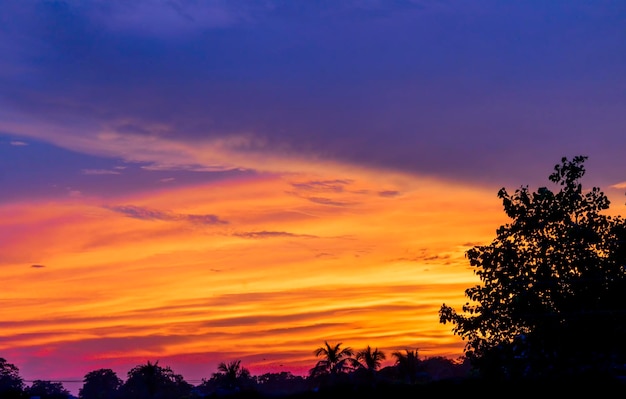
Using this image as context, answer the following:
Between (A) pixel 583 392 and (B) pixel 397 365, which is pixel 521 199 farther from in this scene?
(B) pixel 397 365

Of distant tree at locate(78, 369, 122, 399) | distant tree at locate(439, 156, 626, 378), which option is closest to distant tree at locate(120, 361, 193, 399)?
distant tree at locate(78, 369, 122, 399)

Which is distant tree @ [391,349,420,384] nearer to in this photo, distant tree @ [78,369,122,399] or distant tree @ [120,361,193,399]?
distant tree @ [120,361,193,399]

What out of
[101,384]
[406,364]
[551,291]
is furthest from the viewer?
[101,384]

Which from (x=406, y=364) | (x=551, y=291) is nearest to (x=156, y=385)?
(x=406, y=364)

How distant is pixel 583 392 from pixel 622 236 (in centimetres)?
2689

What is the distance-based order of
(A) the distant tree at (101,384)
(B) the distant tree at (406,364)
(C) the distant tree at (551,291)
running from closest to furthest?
(C) the distant tree at (551,291), (B) the distant tree at (406,364), (A) the distant tree at (101,384)

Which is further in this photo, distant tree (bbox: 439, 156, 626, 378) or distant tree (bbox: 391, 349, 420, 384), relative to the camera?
distant tree (bbox: 391, 349, 420, 384)

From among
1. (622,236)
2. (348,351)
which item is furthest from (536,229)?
(348,351)

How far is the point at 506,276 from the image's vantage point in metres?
41.0

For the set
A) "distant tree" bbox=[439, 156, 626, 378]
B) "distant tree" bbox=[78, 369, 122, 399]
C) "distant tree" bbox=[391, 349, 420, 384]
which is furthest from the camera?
"distant tree" bbox=[78, 369, 122, 399]

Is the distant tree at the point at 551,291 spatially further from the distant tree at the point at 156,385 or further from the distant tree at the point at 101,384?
the distant tree at the point at 101,384

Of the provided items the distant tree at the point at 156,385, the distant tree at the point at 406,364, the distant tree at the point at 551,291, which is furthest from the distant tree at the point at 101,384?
the distant tree at the point at 551,291

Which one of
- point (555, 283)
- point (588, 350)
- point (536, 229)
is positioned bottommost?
point (588, 350)

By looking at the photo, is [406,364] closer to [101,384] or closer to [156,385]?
[156,385]
